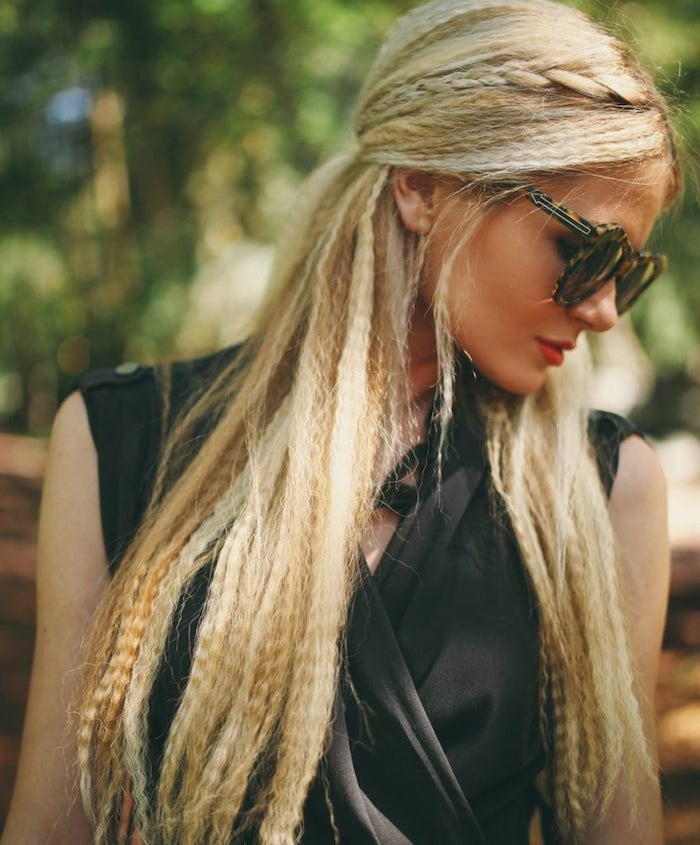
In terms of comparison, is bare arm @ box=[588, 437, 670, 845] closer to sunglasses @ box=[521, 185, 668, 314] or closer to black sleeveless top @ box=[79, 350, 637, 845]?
black sleeveless top @ box=[79, 350, 637, 845]

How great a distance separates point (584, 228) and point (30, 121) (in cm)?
573

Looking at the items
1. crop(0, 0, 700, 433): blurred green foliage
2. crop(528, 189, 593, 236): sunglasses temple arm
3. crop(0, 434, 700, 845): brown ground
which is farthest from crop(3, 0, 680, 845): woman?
crop(0, 0, 700, 433): blurred green foliage

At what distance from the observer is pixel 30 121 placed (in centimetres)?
623

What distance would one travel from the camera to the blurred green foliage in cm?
453

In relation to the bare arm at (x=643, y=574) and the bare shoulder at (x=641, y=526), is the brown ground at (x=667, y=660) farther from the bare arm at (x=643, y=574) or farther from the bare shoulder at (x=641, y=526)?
the bare shoulder at (x=641, y=526)

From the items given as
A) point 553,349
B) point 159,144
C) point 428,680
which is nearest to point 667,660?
point 553,349

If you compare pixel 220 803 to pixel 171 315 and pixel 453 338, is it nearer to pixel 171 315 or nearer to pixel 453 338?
pixel 453 338

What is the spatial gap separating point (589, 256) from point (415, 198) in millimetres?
385

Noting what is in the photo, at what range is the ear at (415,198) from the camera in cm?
174

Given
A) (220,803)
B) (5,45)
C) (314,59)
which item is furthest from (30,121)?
(220,803)

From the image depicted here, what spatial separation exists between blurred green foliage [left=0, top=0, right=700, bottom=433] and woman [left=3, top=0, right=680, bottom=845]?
7.50 ft

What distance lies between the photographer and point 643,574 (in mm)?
1698

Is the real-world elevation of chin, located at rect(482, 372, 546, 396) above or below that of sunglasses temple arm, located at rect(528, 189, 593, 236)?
below

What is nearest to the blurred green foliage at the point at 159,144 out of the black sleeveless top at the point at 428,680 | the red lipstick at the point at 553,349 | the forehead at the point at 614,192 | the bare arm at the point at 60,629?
the forehead at the point at 614,192
